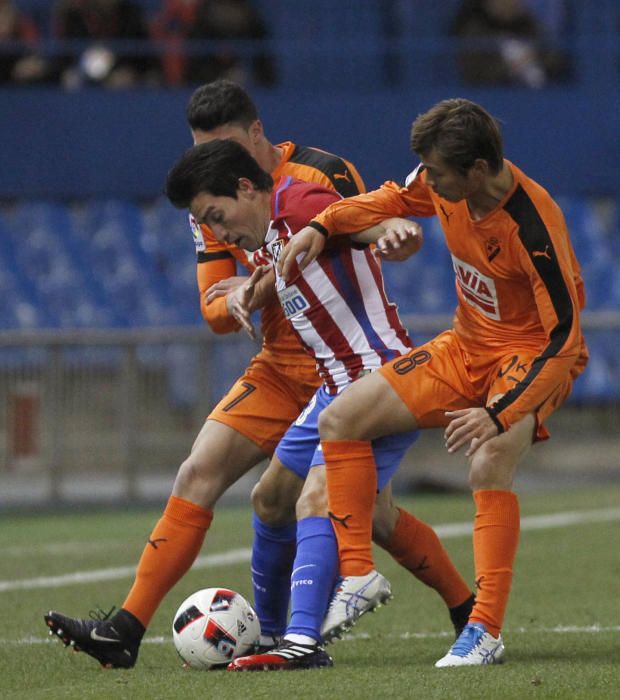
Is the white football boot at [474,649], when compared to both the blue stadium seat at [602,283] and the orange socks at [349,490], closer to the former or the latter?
the orange socks at [349,490]

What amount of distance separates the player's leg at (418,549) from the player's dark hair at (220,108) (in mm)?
1593

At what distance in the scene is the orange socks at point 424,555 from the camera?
609cm

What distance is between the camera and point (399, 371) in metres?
5.55

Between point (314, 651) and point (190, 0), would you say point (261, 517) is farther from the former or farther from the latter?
point (190, 0)

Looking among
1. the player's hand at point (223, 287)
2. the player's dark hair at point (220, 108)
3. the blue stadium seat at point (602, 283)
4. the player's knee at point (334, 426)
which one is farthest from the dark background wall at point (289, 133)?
the player's knee at point (334, 426)

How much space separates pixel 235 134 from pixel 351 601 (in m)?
2.02

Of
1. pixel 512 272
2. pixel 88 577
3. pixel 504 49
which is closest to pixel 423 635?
pixel 512 272

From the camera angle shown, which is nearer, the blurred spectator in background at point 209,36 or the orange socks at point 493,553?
the orange socks at point 493,553

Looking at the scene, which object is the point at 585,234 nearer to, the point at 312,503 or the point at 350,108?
the point at 350,108

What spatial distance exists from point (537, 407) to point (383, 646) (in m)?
1.34

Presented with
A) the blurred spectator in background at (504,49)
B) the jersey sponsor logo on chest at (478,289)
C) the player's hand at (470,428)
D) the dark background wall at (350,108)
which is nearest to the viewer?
the player's hand at (470,428)

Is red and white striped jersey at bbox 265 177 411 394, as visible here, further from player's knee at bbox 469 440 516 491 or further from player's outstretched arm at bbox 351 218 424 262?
player's knee at bbox 469 440 516 491

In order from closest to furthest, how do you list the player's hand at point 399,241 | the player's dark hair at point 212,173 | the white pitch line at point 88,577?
the player's hand at point 399,241, the player's dark hair at point 212,173, the white pitch line at point 88,577

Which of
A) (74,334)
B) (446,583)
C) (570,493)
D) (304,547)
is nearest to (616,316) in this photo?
(570,493)
